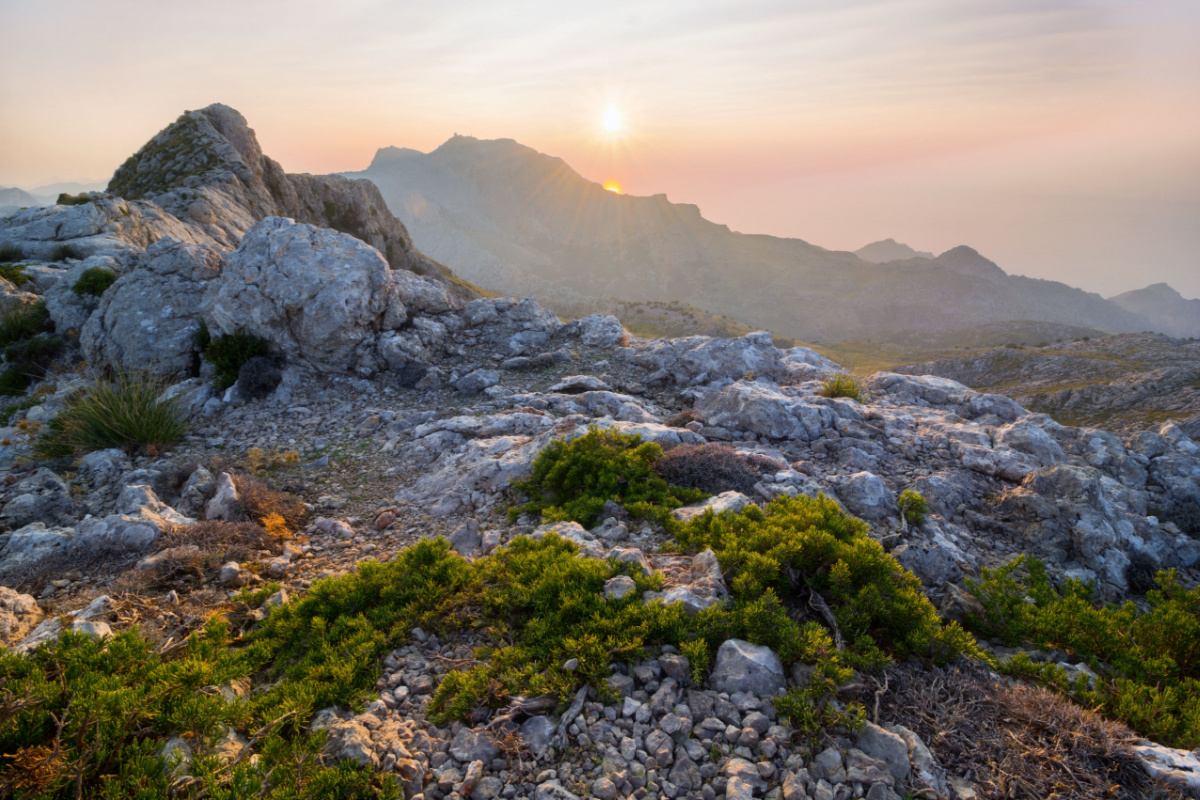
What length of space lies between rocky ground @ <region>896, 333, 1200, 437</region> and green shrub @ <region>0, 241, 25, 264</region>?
145 ft

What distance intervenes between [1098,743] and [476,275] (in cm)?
18296

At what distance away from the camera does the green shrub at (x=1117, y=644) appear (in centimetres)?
434

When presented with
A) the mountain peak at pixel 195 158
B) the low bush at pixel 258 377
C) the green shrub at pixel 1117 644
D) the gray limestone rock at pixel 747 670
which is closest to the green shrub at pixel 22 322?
the low bush at pixel 258 377

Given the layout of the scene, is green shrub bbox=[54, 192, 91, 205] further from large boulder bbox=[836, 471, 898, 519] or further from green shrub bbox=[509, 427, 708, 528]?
large boulder bbox=[836, 471, 898, 519]

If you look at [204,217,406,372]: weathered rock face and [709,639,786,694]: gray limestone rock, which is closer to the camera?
[709,639,786,694]: gray limestone rock

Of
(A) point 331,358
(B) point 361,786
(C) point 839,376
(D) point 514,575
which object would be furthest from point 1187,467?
(A) point 331,358

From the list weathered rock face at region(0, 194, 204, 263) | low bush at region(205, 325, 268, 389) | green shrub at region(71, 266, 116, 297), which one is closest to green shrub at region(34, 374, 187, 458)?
low bush at region(205, 325, 268, 389)

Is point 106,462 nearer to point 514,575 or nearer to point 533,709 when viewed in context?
point 514,575

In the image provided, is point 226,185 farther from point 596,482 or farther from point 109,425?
point 596,482

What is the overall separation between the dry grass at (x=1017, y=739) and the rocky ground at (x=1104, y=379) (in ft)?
61.6

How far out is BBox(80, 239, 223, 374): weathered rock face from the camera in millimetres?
14789

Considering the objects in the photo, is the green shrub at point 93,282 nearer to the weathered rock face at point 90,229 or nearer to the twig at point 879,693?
the weathered rock face at point 90,229

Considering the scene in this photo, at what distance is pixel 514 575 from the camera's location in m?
5.82

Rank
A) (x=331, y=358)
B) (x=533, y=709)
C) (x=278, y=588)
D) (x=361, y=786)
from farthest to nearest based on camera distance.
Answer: (x=331, y=358) < (x=278, y=588) < (x=533, y=709) < (x=361, y=786)
